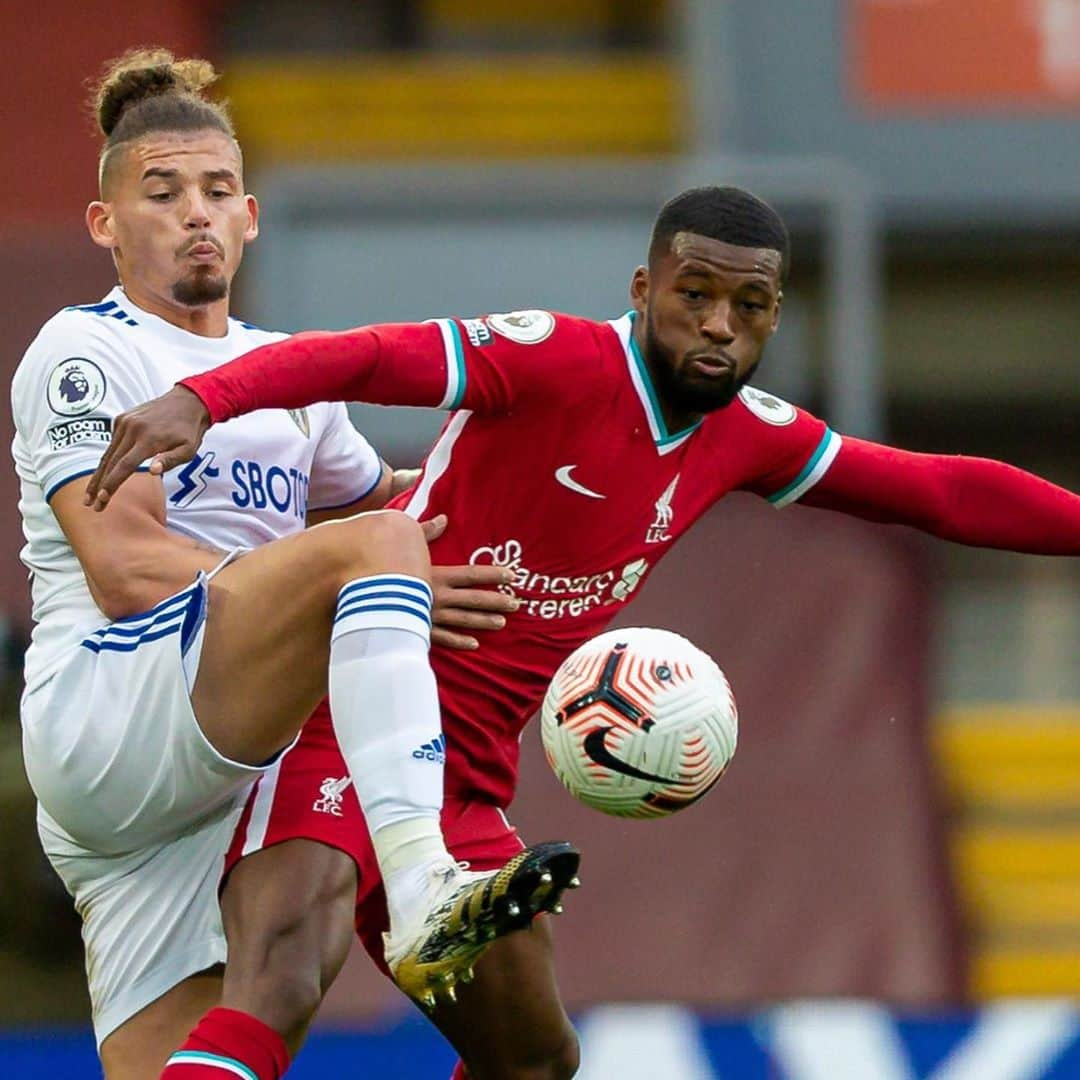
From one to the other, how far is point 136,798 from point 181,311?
1.00 metres

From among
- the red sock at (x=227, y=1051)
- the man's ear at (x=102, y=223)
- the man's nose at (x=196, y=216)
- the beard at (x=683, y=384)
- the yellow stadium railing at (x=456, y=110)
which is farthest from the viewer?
the yellow stadium railing at (x=456, y=110)

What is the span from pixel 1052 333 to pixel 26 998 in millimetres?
8781

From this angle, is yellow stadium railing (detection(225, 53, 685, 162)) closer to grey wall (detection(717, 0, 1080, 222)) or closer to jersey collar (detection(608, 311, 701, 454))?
grey wall (detection(717, 0, 1080, 222))

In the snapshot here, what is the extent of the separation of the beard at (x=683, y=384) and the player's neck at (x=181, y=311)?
90 centimetres

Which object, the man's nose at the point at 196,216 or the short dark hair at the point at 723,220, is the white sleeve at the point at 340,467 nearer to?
the man's nose at the point at 196,216

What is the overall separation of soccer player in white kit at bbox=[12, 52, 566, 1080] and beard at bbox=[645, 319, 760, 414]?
0.59 meters

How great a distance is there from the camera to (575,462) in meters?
4.60

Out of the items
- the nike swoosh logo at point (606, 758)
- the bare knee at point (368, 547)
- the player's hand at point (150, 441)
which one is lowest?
the nike swoosh logo at point (606, 758)

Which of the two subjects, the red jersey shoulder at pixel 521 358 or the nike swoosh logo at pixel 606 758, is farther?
the red jersey shoulder at pixel 521 358

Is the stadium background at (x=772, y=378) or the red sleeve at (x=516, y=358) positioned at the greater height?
the red sleeve at (x=516, y=358)

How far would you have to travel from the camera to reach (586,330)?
15.2 ft

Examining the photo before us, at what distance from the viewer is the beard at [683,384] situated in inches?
179

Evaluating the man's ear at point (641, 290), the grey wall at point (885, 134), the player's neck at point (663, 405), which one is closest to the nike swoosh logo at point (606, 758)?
the player's neck at point (663, 405)

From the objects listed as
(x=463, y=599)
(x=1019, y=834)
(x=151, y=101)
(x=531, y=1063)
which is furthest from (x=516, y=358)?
(x=1019, y=834)
